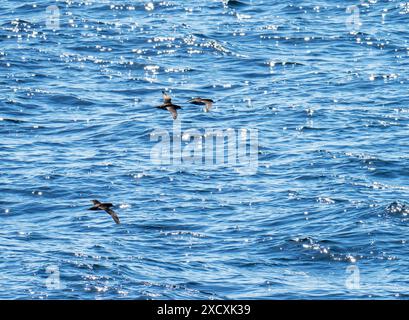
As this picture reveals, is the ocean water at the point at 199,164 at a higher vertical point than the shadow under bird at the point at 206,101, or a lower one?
lower

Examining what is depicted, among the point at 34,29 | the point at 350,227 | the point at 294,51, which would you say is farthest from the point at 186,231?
the point at 34,29

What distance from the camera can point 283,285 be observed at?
31.2m

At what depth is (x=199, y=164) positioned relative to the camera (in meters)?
40.6

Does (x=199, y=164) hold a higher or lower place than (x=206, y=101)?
lower

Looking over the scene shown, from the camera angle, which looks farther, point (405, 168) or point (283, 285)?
point (405, 168)

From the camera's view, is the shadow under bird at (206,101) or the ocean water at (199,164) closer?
the shadow under bird at (206,101)

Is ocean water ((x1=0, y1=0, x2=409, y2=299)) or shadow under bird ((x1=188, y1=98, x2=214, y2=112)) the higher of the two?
shadow under bird ((x1=188, y1=98, x2=214, y2=112))

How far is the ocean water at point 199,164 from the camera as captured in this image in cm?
Answer: 3228

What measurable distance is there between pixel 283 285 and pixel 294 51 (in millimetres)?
22617

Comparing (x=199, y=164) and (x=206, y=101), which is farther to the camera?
(x=199, y=164)

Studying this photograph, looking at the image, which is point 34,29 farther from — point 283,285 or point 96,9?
point 283,285

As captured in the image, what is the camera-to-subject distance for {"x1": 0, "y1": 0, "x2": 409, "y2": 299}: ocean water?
32.3 metres

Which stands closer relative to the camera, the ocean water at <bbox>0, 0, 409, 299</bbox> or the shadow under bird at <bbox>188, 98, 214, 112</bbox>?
the shadow under bird at <bbox>188, 98, 214, 112</bbox>
